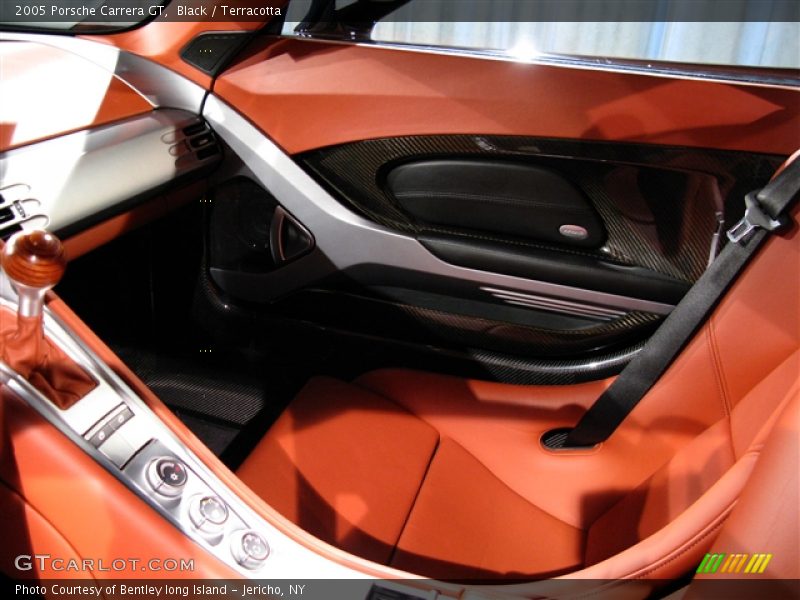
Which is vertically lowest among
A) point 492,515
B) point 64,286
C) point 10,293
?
point 492,515

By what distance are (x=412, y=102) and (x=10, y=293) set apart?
0.70 meters

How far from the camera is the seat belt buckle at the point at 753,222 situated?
82 cm

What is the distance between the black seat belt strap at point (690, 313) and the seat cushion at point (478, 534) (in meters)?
0.14

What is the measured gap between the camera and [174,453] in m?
0.72

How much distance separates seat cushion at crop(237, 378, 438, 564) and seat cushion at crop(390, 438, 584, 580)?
0.03 m

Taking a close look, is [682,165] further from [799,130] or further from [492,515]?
[492,515]

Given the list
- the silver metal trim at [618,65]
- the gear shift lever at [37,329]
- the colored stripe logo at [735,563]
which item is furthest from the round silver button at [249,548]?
the silver metal trim at [618,65]

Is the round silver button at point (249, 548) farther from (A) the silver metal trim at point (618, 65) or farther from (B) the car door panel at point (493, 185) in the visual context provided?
(A) the silver metal trim at point (618, 65)

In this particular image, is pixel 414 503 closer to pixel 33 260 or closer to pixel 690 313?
pixel 690 313

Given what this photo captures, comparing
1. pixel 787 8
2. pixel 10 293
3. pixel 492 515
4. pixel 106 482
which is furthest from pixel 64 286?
pixel 787 8

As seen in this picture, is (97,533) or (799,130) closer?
(97,533)

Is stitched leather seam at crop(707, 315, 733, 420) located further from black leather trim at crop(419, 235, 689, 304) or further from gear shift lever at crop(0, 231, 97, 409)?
gear shift lever at crop(0, 231, 97, 409)

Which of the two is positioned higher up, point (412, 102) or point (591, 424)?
point (412, 102)

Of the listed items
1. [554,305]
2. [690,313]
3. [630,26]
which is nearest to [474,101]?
[554,305]
